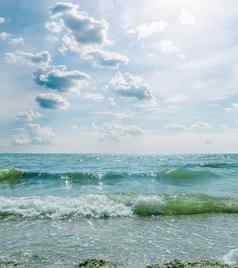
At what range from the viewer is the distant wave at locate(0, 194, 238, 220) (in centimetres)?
1009

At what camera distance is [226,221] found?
9055 millimetres

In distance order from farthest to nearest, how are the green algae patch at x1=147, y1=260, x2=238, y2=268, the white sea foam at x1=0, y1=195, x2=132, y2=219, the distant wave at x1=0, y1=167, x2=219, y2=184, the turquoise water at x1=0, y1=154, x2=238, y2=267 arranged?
the distant wave at x1=0, y1=167, x2=219, y2=184, the white sea foam at x1=0, y1=195, x2=132, y2=219, the turquoise water at x1=0, y1=154, x2=238, y2=267, the green algae patch at x1=147, y1=260, x2=238, y2=268

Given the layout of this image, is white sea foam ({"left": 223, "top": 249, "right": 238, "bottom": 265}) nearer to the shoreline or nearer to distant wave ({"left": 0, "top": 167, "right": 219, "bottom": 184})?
the shoreline

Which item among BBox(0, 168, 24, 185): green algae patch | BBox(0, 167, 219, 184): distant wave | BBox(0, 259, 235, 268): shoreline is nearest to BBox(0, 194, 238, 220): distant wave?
BBox(0, 259, 235, 268): shoreline

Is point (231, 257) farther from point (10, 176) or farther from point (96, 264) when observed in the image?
point (10, 176)

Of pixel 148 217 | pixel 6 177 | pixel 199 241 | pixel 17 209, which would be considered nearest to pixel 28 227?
pixel 17 209

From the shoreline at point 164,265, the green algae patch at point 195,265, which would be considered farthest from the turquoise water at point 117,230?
the green algae patch at point 195,265

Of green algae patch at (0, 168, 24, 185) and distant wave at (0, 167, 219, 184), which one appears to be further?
distant wave at (0, 167, 219, 184)

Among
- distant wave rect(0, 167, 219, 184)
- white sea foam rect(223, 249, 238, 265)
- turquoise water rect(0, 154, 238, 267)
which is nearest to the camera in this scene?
white sea foam rect(223, 249, 238, 265)

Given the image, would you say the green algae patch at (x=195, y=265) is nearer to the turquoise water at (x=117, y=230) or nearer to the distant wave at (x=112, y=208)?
the turquoise water at (x=117, y=230)

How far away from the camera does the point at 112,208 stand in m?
10.6

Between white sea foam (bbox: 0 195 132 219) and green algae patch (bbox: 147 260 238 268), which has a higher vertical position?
green algae patch (bbox: 147 260 238 268)

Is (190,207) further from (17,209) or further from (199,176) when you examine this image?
(199,176)

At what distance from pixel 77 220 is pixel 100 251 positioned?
328 cm
